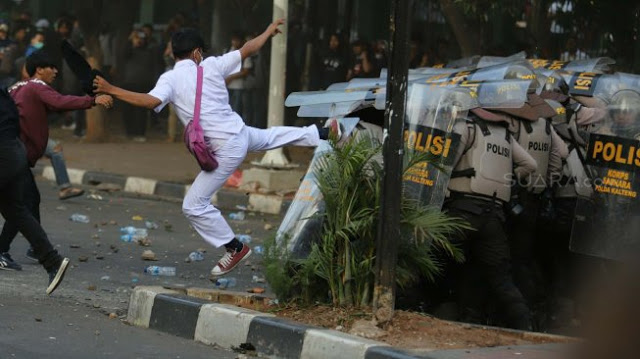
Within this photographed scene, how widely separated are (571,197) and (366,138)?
1.91 m

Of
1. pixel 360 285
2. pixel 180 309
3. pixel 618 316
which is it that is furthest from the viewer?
pixel 180 309

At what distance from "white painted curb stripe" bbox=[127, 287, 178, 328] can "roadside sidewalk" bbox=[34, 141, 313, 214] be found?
6.75 metres

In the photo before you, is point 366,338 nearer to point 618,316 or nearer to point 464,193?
point 464,193

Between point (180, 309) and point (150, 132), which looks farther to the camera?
point (150, 132)

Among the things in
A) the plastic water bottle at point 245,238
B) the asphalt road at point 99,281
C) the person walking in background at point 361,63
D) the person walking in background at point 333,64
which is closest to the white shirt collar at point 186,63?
the asphalt road at point 99,281

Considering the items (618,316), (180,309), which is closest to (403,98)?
(180,309)

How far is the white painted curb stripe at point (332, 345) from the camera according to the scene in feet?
20.5

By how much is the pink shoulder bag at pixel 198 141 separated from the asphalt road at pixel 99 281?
0.92m

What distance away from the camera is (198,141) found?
27.8 feet

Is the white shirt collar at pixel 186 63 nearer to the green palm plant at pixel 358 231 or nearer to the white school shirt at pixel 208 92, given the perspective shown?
the white school shirt at pixel 208 92

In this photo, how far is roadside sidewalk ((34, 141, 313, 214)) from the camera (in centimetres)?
1494

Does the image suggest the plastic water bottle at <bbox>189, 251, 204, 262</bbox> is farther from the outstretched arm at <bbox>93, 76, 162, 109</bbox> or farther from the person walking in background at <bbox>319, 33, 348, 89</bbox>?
the person walking in background at <bbox>319, 33, 348, 89</bbox>

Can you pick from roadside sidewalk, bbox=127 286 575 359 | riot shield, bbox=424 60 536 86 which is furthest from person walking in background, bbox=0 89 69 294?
riot shield, bbox=424 60 536 86

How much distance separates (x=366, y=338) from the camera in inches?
255
